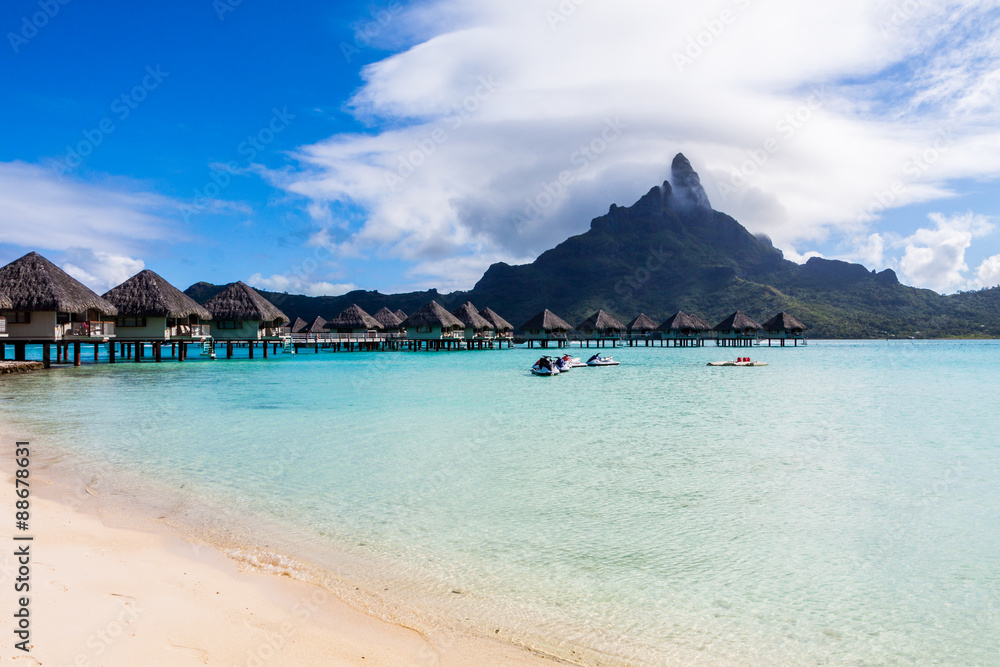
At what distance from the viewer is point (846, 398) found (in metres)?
19.9

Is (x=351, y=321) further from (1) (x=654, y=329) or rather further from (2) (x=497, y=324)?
(1) (x=654, y=329)

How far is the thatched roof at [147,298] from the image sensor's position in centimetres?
3219

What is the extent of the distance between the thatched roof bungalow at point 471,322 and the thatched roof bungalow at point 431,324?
101 inches

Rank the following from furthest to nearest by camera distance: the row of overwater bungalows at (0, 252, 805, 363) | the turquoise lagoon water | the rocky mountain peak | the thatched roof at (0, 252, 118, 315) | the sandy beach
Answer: the rocky mountain peak < the row of overwater bungalows at (0, 252, 805, 363) < the thatched roof at (0, 252, 118, 315) < the turquoise lagoon water < the sandy beach

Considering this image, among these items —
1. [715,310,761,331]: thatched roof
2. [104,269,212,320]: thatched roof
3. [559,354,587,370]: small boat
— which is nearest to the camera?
[104,269,212,320]: thatched roof

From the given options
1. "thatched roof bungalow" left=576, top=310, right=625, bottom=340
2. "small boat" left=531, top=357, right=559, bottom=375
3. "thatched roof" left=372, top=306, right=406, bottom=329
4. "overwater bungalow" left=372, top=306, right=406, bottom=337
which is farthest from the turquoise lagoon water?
"thatched roof bungalow" left=576, top=310, right=625, bottom=340


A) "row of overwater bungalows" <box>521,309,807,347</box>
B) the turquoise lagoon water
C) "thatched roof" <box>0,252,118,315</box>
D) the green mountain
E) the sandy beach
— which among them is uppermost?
the green mountain

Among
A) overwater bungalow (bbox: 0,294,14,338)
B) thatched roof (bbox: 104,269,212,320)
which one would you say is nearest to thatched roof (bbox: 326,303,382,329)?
thatched roof (bbox: 104,269,212,320)

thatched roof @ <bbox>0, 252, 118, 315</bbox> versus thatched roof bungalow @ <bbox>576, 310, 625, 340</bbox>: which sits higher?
thatched roof @ <bbox>0, 252, 118, 315</bbox>

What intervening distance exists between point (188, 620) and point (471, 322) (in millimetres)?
52338

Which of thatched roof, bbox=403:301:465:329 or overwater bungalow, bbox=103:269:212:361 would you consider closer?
overwater bungalow, bbox=103:269:212:361

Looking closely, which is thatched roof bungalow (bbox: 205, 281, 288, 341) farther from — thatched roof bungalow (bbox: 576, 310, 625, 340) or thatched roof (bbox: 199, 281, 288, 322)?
thatched roof bungalow (bbox: 576, 310, 625, 340)

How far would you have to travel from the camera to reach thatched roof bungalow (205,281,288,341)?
39031 millimetres

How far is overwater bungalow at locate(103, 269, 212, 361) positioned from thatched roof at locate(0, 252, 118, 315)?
123 inches
